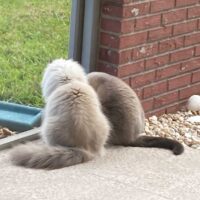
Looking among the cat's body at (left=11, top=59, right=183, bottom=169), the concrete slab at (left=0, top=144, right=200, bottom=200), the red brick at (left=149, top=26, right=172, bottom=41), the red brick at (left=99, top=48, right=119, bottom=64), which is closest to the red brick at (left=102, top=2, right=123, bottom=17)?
the red brick at (left=99, top=48, right=119, bottom=64)

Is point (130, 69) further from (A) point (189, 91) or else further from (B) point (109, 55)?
(A) point (189, 91)

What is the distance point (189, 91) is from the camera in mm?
6934

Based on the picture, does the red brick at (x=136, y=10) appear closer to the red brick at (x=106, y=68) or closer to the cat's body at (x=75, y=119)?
the red brick at (x=106, y=68)

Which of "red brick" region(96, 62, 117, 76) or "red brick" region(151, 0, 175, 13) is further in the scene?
"red brick" region(151, 0, 175, 13)

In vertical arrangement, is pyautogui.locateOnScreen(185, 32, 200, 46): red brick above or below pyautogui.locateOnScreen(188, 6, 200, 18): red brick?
below

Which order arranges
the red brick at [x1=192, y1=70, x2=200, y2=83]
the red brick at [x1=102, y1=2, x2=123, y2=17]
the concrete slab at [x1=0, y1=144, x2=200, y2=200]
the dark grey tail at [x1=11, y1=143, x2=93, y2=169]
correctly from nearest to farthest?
the concrete slab at [x1=0, y1=144, x2=200, y2=200] < the dark grey tail at [x1=11, y1=143, x2=93, y2=169] < the red brick at [x1=102, y1=2, x2=123, y2=17] < the red brick at [x1=192, y1=70, x2=200, y2=83]

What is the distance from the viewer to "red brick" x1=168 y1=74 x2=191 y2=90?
6.65 m

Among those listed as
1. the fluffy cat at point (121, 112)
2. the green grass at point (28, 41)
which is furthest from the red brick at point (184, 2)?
the fluffy cat at point (121, 112)

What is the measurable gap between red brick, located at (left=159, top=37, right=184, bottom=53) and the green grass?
928mm

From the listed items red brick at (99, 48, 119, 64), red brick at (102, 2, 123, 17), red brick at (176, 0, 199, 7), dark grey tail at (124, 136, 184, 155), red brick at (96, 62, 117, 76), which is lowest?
dark grey tail at (124, 136, 184, 155)

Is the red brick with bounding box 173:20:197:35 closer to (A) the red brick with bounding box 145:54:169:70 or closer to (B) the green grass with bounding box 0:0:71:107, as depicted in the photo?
(A) the red brick with bounding box 145:54:169:70

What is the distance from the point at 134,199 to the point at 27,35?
2947 mm

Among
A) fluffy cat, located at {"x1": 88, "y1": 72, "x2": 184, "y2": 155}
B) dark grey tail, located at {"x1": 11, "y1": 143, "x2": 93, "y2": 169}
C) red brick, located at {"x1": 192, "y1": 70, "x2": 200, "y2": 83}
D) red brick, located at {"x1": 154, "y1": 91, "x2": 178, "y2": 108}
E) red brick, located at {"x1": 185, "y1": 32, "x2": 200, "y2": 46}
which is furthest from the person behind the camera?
red brick, located at {"x1": 192, "y1": 70, "x2": 200, "y2": 83}

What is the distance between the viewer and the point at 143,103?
21.1ft
